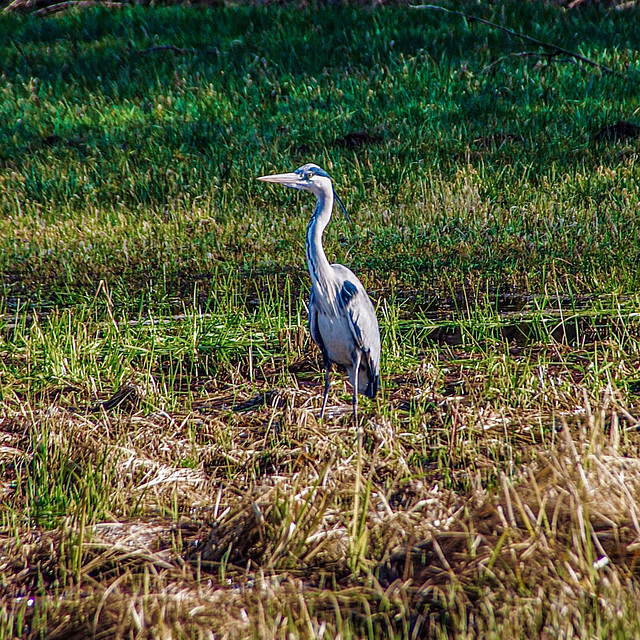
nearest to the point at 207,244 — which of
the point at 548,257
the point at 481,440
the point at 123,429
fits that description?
the point at 548,257

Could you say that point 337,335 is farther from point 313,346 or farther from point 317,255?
point 313,346

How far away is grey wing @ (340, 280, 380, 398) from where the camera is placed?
14.1 feet

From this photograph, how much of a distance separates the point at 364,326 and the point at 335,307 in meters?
0.18

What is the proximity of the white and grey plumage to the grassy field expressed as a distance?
0.29m

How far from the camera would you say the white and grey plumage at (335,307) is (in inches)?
167

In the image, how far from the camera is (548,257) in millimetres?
7012

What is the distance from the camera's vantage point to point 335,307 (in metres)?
4.32

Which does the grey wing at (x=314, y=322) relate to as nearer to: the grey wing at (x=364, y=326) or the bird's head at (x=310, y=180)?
the grey wing at (x=364, y=326)

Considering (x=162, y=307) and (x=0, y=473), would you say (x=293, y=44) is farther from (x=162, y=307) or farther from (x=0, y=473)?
(x=0, y=473)

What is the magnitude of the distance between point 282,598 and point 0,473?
1.73 metres

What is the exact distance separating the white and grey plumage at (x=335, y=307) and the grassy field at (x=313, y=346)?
0.95ft

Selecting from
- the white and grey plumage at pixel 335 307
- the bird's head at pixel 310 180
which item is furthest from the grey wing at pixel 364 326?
the bird's head at pixel 310 180

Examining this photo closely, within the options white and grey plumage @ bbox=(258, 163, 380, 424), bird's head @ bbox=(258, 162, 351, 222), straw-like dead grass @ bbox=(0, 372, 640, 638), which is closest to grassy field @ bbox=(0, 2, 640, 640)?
straw-like dead grass @ bbox=(0, 372, 640, 638)

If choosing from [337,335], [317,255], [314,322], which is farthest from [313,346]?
[317,255]
